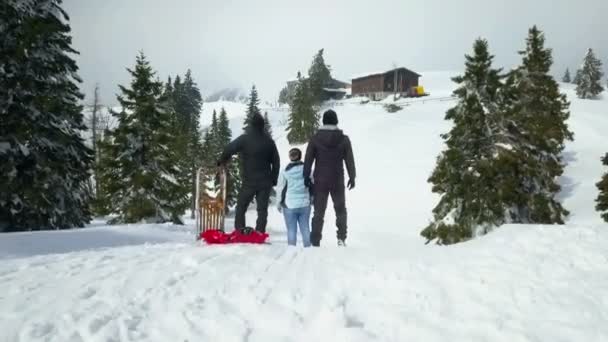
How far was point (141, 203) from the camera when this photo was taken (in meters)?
21.2

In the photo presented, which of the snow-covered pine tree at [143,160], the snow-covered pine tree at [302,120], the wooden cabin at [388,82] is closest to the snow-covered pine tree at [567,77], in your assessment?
the wooden cabin at [388,82]

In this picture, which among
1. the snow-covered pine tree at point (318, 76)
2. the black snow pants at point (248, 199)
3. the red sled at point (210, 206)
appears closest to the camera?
the black snow pants at point (248, 199)

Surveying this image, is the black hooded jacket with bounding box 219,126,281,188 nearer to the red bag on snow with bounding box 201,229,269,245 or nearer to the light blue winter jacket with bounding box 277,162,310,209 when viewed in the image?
the light blue winter jacket with bounding box 277,162,310,209

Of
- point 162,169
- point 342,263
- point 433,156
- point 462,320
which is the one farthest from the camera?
point 433,156

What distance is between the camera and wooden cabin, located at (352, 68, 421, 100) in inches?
3663

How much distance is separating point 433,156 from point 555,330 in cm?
4281

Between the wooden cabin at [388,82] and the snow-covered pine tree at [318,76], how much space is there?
36.0ft

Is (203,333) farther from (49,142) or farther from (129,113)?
(129,113)

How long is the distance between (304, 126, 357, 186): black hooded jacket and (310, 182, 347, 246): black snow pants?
0.10 metres

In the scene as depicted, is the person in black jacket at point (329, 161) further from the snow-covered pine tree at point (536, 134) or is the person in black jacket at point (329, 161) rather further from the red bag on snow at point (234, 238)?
the snow-covered pine tree at point (536, 134)

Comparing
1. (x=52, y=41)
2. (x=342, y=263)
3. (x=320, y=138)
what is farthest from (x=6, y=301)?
(x=52, y=41)

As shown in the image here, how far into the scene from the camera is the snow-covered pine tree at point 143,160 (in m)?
21.4

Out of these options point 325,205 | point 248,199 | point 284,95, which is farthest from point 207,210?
point 284,95

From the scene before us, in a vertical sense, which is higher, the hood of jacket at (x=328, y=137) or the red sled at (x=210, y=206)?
the hood of jacket at (x=328, y=137)
